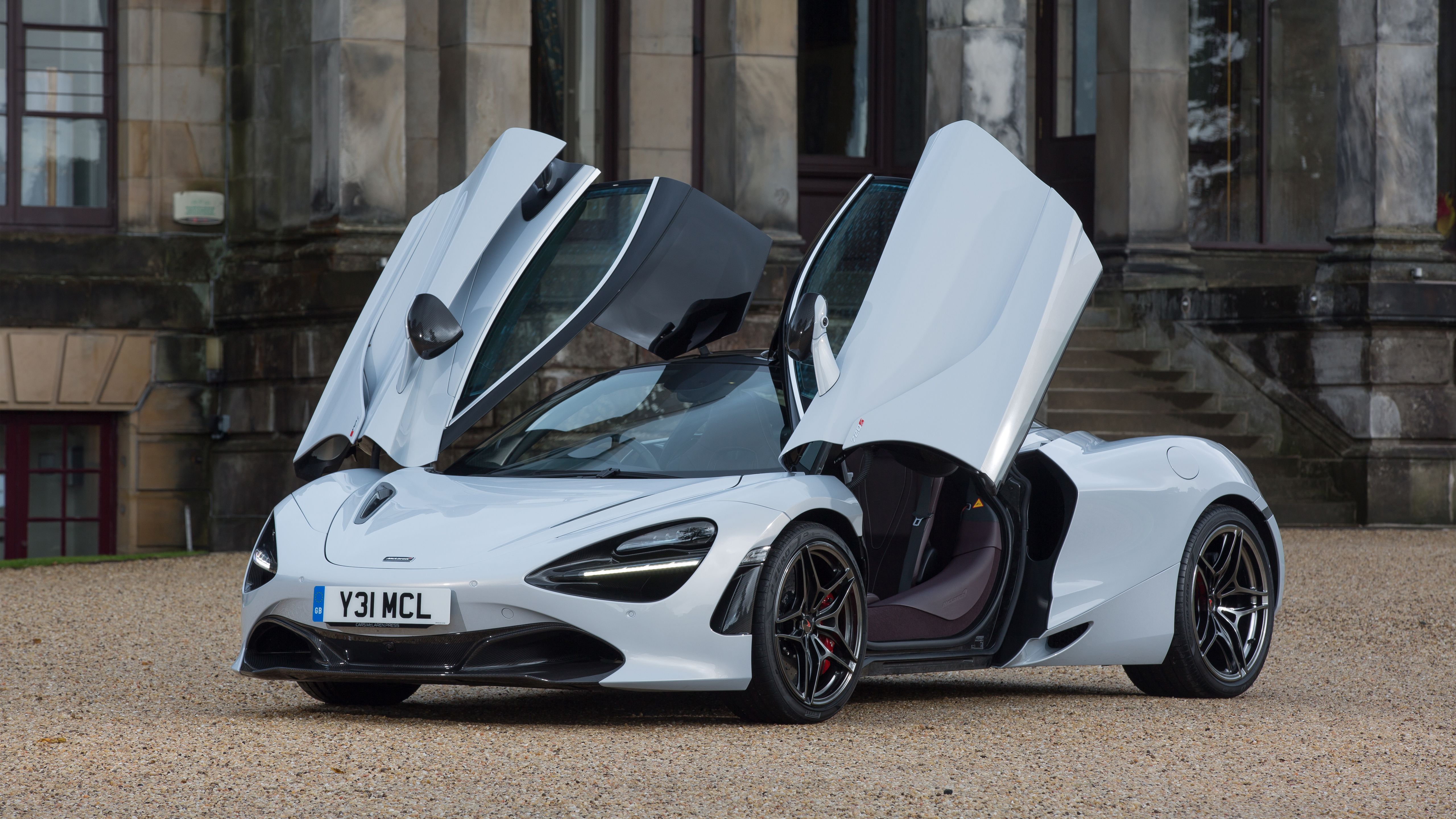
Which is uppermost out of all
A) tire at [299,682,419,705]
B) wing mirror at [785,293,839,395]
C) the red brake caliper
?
wing mirror at [785,293,839,395]

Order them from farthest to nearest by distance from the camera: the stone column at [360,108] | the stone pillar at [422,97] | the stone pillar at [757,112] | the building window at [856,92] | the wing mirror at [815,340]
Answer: the building window at [856,92]
the stone pillar at [422,97]
the stone pillar at [757,112]
the stone column at [360,108]
the wing mirror at [815,340]

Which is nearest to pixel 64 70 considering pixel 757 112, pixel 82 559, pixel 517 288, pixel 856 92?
pixel 82 559

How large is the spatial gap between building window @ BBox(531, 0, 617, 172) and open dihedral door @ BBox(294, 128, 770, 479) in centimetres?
1320

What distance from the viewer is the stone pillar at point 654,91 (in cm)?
1917

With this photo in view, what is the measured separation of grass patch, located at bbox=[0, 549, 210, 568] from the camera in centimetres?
1376

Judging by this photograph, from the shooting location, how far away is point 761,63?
1711 cm

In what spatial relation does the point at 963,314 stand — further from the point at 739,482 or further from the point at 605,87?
the point at 605,87

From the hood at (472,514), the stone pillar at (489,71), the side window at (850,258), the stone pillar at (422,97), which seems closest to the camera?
the hood at (472,514)

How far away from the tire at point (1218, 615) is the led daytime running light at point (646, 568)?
→ 86.2 inches

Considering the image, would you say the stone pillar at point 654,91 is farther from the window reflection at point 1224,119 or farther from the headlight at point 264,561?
the headlight at point 264,561

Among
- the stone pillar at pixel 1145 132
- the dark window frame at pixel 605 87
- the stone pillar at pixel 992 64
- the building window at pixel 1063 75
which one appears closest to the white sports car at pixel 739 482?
the stone pillar at pixel 992 64

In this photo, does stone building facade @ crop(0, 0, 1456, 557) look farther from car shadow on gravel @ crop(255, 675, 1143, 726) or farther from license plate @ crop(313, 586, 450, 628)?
license plate @ crop(313, 586, 450, 628)

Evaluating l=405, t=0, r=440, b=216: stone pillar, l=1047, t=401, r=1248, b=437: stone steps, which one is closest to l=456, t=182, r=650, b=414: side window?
l=1047, t=401, r=1248, b=437: stone steps

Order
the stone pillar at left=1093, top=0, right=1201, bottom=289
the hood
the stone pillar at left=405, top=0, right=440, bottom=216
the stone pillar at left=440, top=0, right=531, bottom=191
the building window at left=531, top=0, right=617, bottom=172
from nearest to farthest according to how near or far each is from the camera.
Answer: the hood, the stone pillar at left=440, top=0, right=531, bottom=191, the stone pillar at left=405, top=0, right=440, bottom=216, the building window at left=531, top=0, right=617, bottom=172, the stone pillar at left=1093, top=0, right=1201, bottom=289
